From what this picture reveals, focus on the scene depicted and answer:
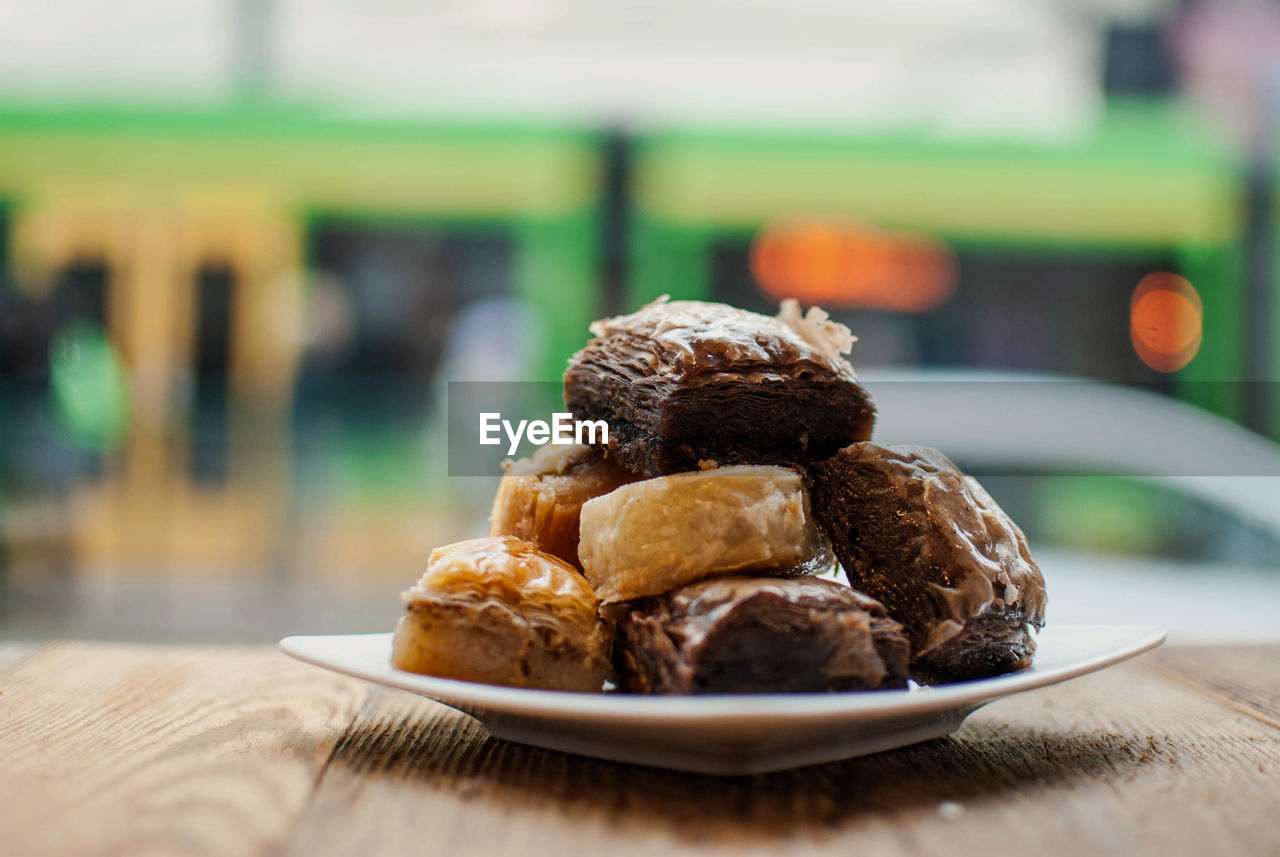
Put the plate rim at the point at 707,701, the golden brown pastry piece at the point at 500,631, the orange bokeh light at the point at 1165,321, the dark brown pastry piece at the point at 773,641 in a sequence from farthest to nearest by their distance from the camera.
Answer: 1. the orange bokeh light at the point at 1165,321
2. the golden brown pastry piece at the point at 500,631
3. the dark brown pastry piece at the point at 773,641
4. the plate rim at the point at 707,701

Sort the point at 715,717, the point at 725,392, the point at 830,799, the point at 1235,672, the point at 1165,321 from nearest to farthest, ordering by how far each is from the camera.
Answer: the point at 715,717, the point at 830,799, the point at 725,392, the point at 1235,672, the point at 1165,321

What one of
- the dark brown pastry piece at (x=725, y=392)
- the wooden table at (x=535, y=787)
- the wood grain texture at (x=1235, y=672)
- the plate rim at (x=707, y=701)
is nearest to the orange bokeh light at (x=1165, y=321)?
the wood grain texture at (x=1235, y=672)

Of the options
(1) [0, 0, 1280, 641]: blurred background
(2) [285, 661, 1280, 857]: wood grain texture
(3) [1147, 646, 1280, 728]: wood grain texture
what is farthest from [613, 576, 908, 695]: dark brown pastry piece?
(1) [0, 0, 1280, 641]: blurred background

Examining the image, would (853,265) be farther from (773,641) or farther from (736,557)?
(773,641)

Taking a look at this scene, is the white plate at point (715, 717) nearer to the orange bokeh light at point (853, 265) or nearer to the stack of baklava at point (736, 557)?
the stack of baklava at point (736, 557)

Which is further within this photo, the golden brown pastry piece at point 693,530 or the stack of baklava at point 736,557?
the golden brown pastry piece at point 693,530

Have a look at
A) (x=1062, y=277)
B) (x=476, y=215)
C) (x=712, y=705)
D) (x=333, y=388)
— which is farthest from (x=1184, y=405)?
(x=712, y=705)

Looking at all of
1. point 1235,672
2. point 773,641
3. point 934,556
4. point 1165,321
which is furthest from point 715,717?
point 1165,321
